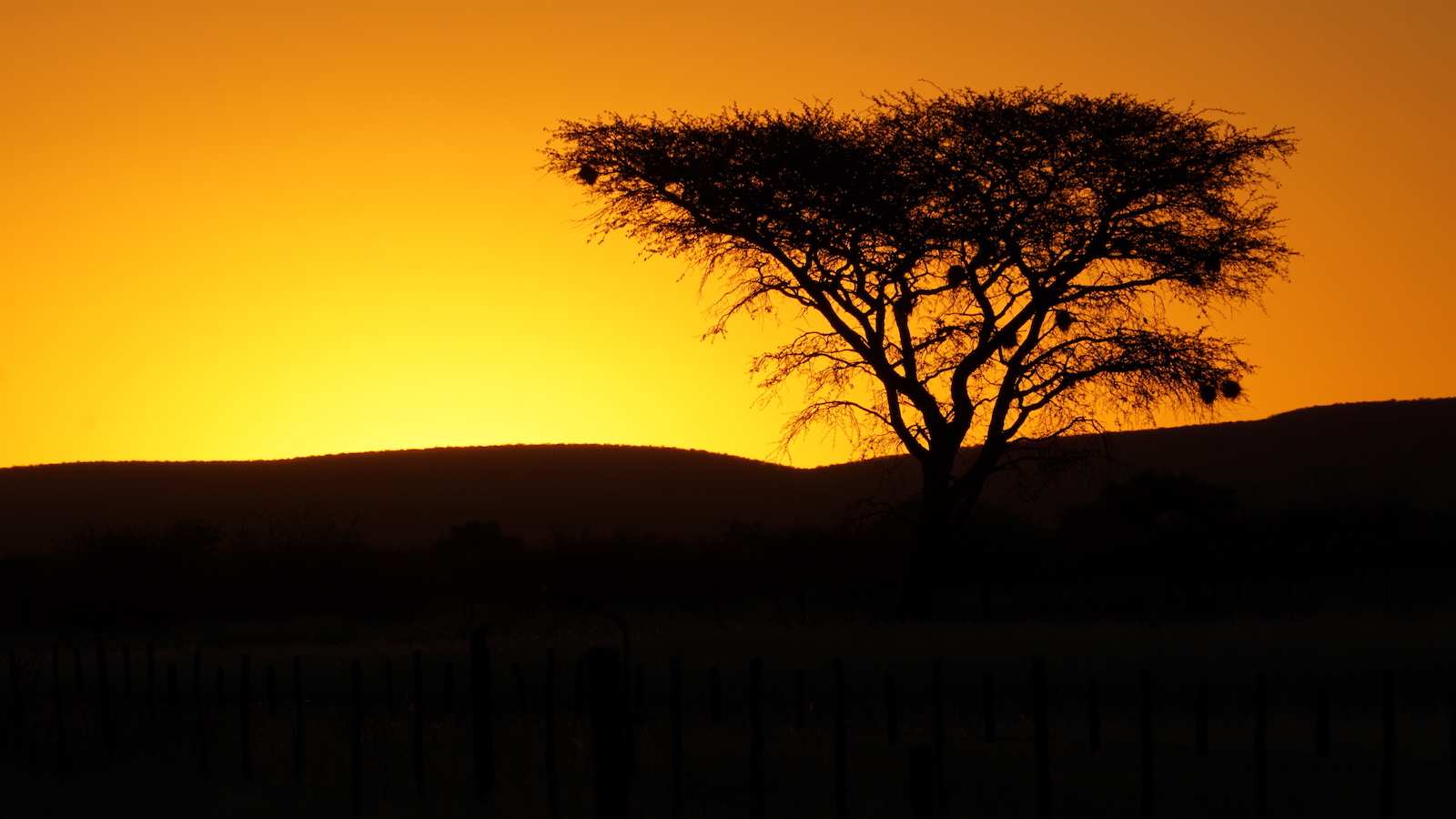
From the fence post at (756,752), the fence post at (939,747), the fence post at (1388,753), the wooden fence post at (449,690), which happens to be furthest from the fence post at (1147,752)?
the wooden fence post at (449,690)

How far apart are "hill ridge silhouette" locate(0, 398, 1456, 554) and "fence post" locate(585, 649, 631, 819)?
62.4m

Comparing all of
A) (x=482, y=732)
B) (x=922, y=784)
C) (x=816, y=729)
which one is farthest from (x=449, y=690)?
(x=922, y=784)

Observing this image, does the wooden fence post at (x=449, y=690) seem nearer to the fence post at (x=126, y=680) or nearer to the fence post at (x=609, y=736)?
the fence post at (x=126, y=680)

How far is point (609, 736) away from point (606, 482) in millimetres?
91637

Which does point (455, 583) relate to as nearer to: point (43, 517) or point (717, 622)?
point (717, 622)

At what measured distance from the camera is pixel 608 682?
23.7 feet

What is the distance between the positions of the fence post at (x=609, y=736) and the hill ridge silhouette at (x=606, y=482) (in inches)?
2457

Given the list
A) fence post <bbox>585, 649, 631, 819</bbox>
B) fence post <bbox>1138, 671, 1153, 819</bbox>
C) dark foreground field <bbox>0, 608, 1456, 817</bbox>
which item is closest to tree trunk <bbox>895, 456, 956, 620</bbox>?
dark foreground field <bbox>0, 608, 1456, 817</bbox>

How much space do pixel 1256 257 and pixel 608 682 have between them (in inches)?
752

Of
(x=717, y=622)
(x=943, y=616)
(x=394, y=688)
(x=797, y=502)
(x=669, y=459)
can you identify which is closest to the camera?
(x=394, y=688)

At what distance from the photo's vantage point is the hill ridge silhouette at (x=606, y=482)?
261 feet

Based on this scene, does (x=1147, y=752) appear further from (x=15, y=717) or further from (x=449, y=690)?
(x=15, y=717)

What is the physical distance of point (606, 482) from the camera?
323 ft

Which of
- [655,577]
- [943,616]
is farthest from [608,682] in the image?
[655,577]
